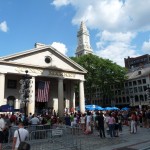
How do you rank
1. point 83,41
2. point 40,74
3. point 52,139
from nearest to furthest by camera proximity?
point 52,139, point 40,74, point 83,41

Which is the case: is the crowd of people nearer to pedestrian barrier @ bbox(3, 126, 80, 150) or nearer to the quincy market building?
pedestrian barrier @ bbox(3, 126, 80, 150)

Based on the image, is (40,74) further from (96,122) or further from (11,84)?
(96,122)

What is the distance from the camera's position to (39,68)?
36938 mm

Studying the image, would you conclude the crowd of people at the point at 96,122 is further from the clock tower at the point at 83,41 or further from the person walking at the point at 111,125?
the clock tower at the point at 83,41

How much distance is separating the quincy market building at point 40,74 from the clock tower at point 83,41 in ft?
251

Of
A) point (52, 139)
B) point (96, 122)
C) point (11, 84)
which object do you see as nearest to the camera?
point (52, 139)

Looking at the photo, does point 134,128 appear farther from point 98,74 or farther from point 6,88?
point 98,74

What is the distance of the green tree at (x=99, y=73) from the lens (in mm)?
59906

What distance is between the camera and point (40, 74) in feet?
120

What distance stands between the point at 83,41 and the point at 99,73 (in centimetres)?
6302

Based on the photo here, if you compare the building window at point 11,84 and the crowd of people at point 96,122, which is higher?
the building window at point 11,84

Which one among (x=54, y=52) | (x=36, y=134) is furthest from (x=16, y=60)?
(x=36, y=134)

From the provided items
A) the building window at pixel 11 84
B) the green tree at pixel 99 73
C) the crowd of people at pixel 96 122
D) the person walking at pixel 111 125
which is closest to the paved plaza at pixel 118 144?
the person walking at pixel 111 125

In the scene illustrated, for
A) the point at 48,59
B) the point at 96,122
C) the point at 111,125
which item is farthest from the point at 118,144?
the point at 48,59
